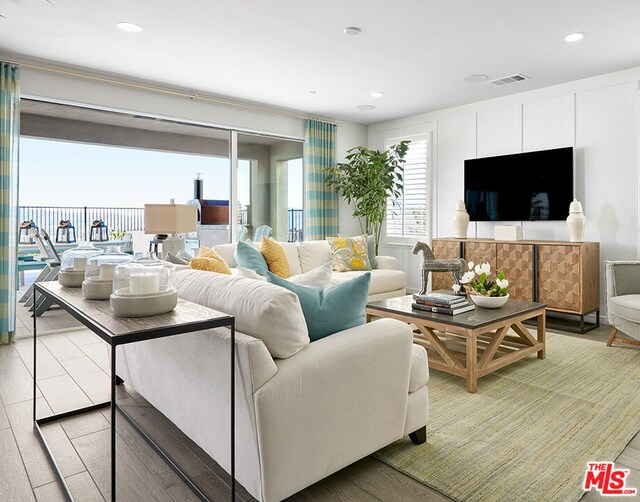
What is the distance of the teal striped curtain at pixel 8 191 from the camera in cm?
390

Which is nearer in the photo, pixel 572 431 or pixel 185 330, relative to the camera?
pixel 185 330

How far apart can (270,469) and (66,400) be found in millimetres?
1788

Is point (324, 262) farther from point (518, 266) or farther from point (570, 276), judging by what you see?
point (570, 276)

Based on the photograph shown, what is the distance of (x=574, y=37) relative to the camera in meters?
3.56

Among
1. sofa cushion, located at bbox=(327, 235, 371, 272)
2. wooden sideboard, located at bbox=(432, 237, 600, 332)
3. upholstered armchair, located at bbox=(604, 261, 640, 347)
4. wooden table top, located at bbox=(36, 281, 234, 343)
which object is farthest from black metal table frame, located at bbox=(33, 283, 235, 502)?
wooden sideboard, located at bbox=(432, 237, 600, 332)

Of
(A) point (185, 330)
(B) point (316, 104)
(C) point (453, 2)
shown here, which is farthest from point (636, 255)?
(A) point (185, 330)

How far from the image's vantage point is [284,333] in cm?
160

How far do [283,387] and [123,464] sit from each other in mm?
954

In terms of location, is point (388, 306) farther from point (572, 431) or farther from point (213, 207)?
point (213, 207)

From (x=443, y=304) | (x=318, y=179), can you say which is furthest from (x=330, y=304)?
(x=318, y=179)

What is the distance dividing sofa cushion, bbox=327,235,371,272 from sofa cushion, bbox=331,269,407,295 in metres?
0.11

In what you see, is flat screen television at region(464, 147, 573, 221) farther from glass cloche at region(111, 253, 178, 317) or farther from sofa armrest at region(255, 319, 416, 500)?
glass cloche at region(111, 253, 178, 317)

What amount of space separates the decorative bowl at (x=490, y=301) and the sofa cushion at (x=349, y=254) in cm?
189

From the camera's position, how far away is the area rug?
71.4 inches
